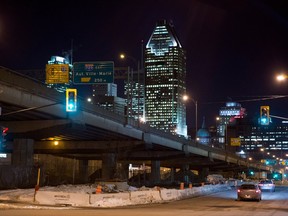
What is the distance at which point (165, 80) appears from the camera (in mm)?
120250

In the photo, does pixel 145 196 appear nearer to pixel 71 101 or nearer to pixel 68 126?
pixel 71 101

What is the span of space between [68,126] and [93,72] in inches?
248

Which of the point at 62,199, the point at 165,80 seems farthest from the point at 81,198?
the point at 165,80

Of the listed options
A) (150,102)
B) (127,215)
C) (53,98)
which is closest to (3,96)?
(53,98)

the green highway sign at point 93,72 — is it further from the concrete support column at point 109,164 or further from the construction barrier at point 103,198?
the concrete support column at point 109,164

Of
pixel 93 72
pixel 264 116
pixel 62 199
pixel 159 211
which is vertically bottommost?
pixel 159 211

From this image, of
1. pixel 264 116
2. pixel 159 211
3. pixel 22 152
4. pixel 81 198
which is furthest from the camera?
pixel 22 152

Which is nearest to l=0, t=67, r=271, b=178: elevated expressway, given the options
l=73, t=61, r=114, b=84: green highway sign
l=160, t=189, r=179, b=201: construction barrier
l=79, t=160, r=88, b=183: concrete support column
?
l=73, t=61, r=114, b=84: green highway sign

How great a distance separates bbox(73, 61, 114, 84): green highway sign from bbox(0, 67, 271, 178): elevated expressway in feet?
8.79

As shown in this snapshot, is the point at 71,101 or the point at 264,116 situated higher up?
the point at 71,101

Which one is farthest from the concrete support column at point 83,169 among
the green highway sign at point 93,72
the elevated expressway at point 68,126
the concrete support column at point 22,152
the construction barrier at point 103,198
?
the construction barrier at point 103,198

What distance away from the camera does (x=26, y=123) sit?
44.7 m

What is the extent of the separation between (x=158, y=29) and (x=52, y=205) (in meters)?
160

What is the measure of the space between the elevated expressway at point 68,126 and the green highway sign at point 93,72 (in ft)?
8.79
